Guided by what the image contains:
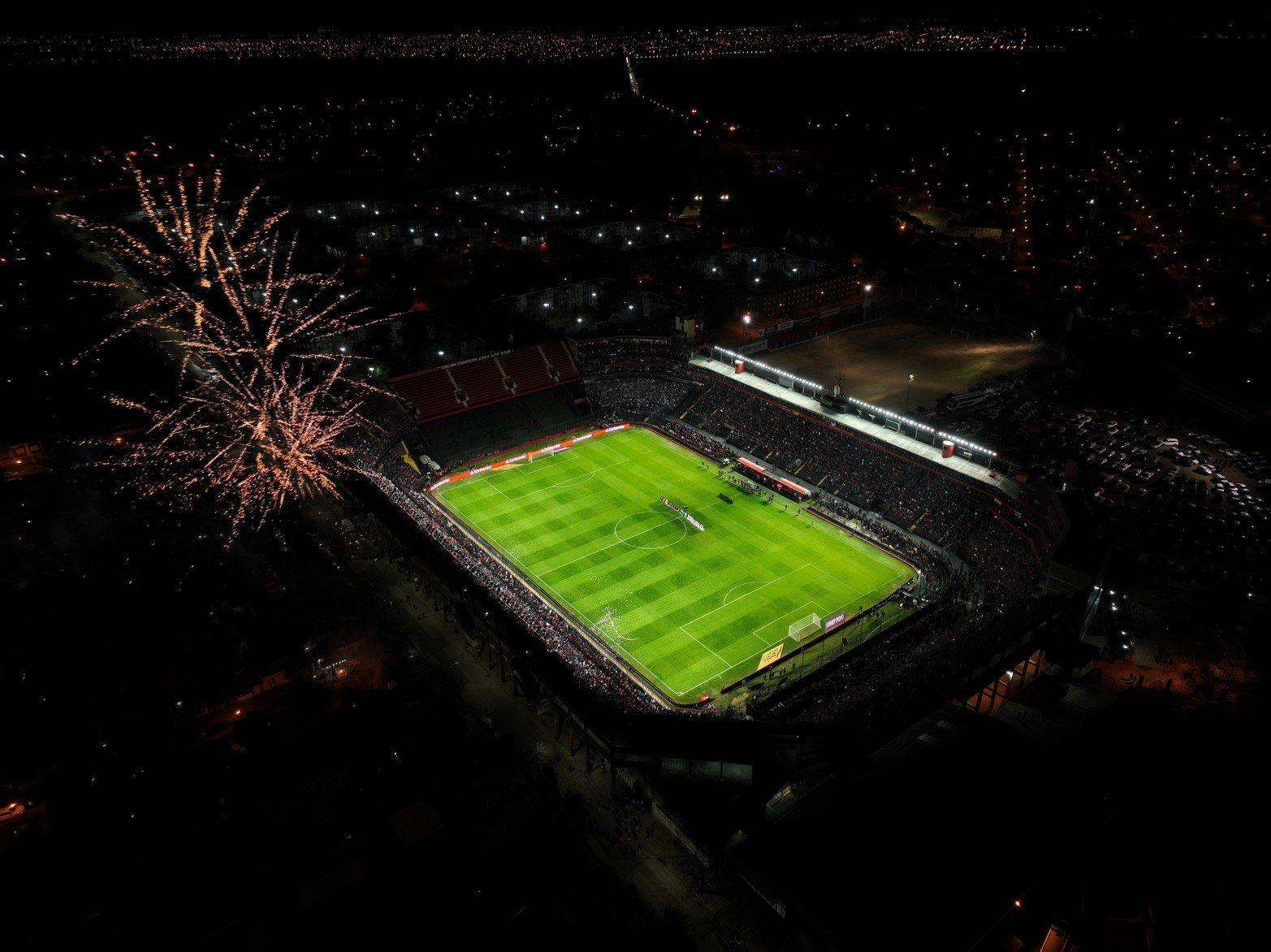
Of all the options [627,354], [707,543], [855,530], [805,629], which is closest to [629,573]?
[707,543]

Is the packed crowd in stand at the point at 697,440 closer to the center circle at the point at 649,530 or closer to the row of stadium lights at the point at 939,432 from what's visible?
the center circle at the point at 649,530

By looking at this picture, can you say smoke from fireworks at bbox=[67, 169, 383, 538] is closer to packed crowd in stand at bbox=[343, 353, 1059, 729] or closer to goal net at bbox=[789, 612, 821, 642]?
packed crowd in stand at bbox=[343, 353, 1059, 729]

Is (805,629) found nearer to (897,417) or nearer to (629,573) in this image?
(629,573)

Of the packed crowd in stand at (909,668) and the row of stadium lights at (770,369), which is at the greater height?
the row of stadium lights at (770,369)

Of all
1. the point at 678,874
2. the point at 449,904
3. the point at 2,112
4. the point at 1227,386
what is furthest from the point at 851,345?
the point at 2,112

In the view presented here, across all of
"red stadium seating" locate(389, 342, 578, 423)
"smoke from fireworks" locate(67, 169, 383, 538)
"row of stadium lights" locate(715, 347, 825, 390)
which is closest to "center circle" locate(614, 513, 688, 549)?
"row of stadium lights" locate(715, 347, 825, 390)

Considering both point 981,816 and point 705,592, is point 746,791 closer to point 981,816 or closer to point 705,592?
point 981,816

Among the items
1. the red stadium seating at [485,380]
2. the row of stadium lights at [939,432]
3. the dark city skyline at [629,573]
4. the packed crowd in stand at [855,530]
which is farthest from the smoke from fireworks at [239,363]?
the row of stadium lights at [939,432]
